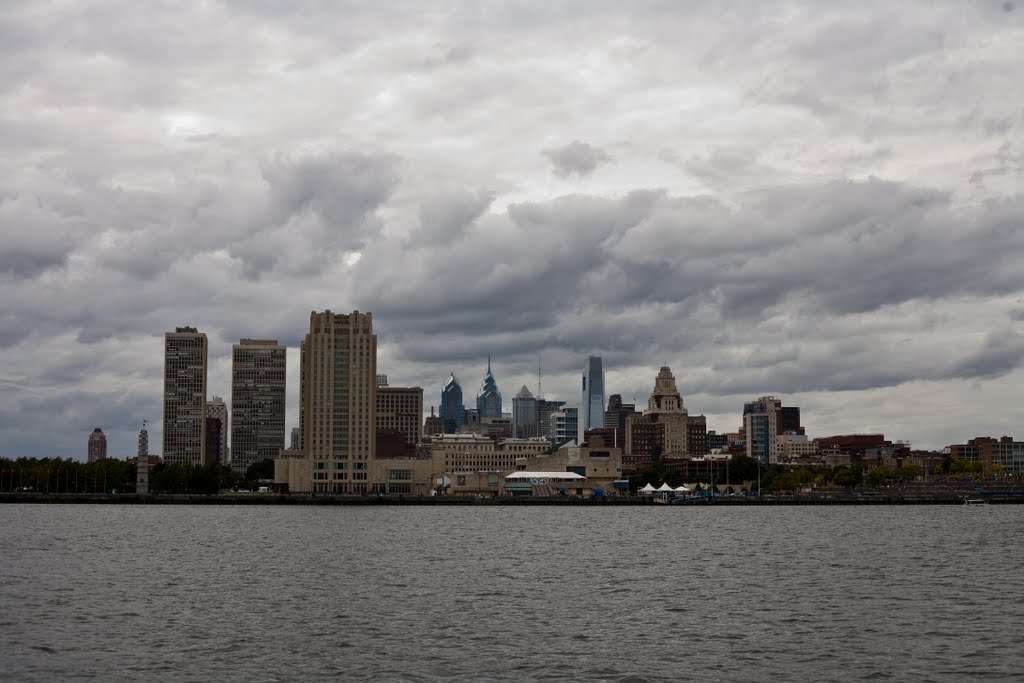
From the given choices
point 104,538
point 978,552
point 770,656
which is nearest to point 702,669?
point 770,656

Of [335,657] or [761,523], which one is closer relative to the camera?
[335,657]

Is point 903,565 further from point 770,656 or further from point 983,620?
point 770,656

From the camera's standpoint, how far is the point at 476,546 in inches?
4491

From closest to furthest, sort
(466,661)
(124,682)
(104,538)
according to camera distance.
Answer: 1. (124,682)
2. (466,661)
3. (104,538)

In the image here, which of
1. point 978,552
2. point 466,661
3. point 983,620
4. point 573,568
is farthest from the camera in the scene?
point 978,552

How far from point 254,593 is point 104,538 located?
61948 mm

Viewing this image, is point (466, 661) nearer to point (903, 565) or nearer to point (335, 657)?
point (335, 657)

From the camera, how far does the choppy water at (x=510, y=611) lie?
45812mm

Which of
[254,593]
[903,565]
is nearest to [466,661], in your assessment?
[254,593]

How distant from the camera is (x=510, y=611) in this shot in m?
61.4

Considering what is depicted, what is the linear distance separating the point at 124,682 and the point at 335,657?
8.47 metres

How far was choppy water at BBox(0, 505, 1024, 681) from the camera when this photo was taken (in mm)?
45812

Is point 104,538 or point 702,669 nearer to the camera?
point 702,669

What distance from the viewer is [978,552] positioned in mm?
102812
